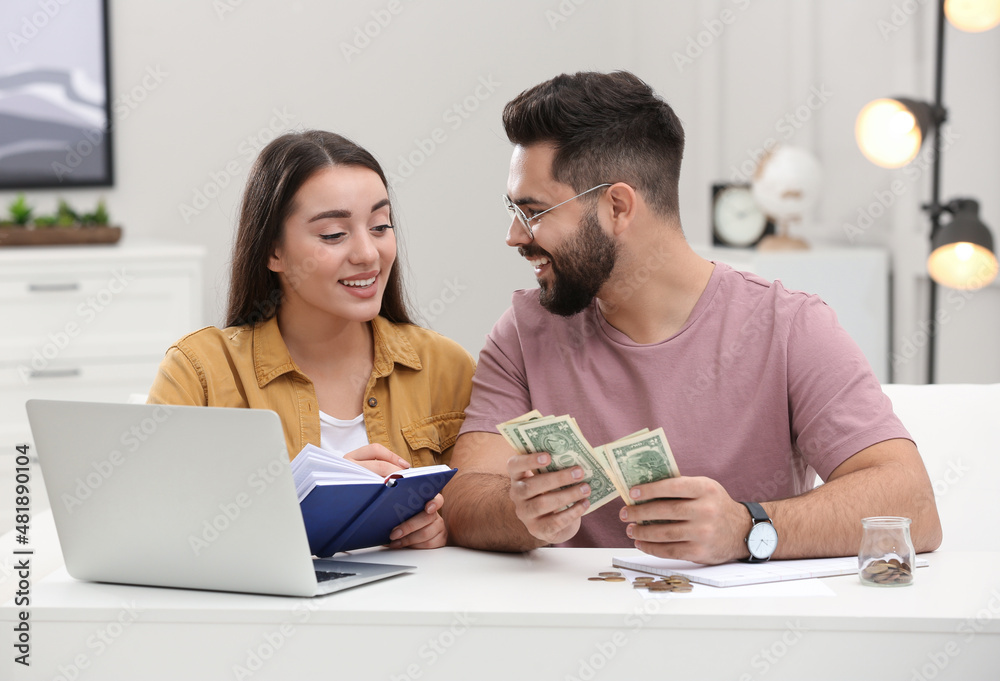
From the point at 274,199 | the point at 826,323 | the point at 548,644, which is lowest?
the point at 548,644

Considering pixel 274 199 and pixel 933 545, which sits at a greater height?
pixel 274 199

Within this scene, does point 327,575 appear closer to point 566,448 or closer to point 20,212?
point 566,448

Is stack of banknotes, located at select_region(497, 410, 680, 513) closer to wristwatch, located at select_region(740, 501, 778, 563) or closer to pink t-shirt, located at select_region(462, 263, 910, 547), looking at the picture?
wristwatch, located at select_region(740, 501, 778, 563)

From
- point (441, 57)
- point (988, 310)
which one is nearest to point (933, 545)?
point (988, 310)

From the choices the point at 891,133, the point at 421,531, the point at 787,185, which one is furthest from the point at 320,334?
the point at 787,185

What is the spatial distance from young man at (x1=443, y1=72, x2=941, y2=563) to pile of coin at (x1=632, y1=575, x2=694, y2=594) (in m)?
0.36

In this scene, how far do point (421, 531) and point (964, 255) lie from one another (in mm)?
1805

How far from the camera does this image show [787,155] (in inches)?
149

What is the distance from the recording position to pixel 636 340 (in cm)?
195

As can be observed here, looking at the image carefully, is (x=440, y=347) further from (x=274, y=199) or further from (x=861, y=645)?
(x=861, y=645)

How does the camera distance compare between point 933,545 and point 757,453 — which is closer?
point 933,545

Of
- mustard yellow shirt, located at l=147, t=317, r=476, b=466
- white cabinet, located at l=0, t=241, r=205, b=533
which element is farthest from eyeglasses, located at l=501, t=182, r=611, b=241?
white cabinet, located at l=0, t=241, r=205, b=533

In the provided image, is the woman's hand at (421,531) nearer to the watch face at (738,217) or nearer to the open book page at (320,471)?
the open book page at (320,471)

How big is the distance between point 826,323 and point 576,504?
2.03 feet
